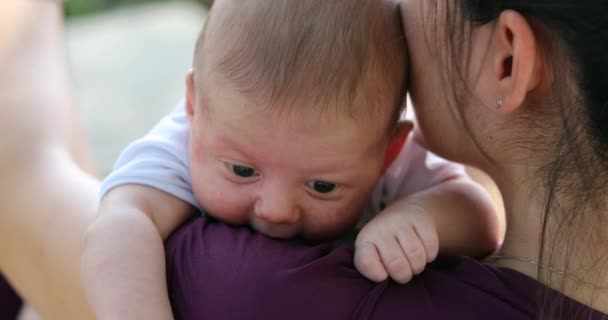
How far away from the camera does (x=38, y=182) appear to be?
3.77 feet

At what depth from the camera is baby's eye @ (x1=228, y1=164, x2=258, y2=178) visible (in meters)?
1.01

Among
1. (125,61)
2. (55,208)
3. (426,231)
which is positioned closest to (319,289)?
(426,231)

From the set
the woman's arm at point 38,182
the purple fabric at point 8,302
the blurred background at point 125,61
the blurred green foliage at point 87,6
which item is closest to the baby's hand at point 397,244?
the woman's arm at point 38,182

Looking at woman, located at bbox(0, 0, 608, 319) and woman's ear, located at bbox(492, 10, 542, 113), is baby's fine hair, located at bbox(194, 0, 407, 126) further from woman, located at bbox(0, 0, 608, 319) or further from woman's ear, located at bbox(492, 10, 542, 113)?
woman's ear, located at bbox(492, 10, 542, 113)

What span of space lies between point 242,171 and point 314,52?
7.0 inches

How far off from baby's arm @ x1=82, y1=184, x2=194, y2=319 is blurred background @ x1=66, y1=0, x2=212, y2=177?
4.86ft

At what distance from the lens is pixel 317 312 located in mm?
872

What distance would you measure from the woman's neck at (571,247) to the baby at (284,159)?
12cm

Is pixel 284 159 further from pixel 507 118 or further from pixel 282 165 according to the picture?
pixel 507 118

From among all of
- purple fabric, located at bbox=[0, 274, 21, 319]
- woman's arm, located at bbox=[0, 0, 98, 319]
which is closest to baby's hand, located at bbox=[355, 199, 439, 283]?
woman's arm, located at bbox=[0, 0, 98, 319]

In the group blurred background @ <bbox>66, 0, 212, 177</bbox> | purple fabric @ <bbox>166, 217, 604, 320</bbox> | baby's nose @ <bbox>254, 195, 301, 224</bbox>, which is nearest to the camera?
purple fabric @ <bbox>166, 217, 604, 320</bbox>

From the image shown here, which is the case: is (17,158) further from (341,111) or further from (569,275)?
(569,275)

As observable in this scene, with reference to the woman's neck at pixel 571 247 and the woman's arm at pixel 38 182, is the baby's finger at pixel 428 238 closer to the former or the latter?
the woman's neck at pixel 571 247

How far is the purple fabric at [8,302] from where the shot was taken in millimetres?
1421
